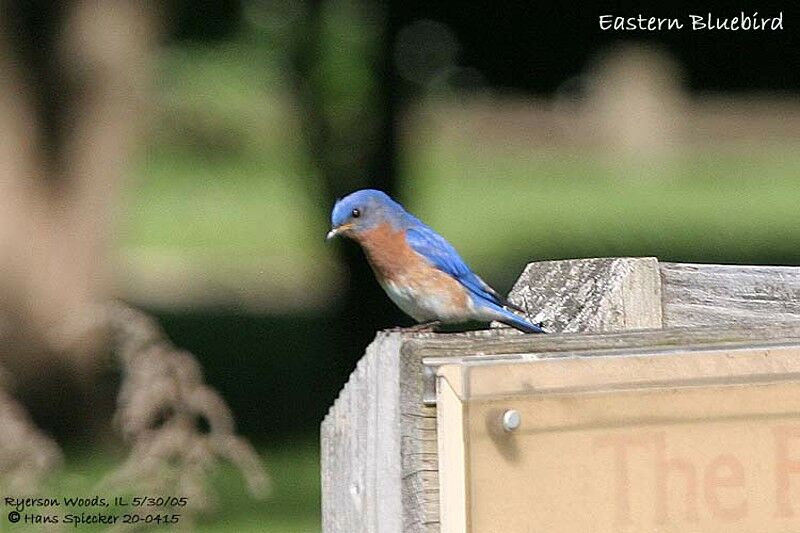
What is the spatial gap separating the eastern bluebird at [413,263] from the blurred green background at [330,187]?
2.25 m

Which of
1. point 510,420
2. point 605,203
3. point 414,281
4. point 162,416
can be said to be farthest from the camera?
point 605,203

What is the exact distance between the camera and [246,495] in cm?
595

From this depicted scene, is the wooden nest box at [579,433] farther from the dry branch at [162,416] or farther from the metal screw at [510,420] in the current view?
the dry branch at [162,416]

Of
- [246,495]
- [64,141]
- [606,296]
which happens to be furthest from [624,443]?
[64,141]

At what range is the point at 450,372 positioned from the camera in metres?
1.17

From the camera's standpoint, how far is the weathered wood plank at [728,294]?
1714 millimetres

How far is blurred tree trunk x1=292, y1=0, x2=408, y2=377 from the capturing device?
6.77 meters

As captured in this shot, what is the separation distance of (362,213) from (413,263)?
168mm

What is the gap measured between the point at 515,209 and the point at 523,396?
14.7m

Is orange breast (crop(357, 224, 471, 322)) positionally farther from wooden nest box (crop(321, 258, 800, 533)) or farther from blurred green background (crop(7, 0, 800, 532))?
blurred green background (crop(7, 0, 800, 532))

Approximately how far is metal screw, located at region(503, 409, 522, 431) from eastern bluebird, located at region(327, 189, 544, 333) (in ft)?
7.10

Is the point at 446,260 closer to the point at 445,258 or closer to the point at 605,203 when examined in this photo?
the point at 445,258

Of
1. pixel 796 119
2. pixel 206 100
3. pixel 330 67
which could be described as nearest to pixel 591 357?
pixel 330 67

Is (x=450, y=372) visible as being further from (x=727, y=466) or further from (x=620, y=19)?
(x=620, y=19)
